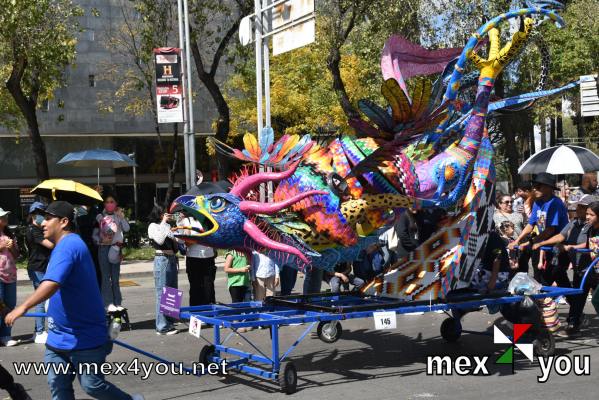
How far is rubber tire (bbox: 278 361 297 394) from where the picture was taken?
23.2ft

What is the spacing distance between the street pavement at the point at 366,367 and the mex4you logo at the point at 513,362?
0.29 ft

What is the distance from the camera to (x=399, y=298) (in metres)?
8.30

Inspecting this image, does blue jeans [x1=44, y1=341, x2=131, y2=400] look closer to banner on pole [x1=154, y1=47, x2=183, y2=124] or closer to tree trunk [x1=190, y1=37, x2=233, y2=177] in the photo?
banner on pole [x1=154, y1=47, x2=183, y2=124]

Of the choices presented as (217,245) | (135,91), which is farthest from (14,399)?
(135,91)

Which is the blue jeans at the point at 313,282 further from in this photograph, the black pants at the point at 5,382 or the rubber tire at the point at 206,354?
the black pants at the point at 5,382

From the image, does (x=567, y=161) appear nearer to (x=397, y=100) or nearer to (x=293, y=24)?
(x=293, y=24)

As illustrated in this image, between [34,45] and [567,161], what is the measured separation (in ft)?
41.8

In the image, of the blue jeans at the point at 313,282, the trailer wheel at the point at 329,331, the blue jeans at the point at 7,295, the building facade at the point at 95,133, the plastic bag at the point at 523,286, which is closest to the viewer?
the plastic bag at the point at 523,286

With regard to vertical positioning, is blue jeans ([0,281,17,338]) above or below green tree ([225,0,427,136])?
below

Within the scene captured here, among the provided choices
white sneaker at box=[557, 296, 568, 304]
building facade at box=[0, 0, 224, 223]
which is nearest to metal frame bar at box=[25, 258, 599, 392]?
white sneaker at box=[557, 296, 568, 304]

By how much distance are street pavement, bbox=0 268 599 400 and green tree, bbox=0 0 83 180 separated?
33.5ft

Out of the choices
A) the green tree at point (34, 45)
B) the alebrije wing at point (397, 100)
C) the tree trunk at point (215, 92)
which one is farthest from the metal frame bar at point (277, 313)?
the tree trunk at point (215, 92)

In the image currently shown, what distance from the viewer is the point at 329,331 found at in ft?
31.3

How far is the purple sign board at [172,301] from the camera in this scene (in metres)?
7.49
